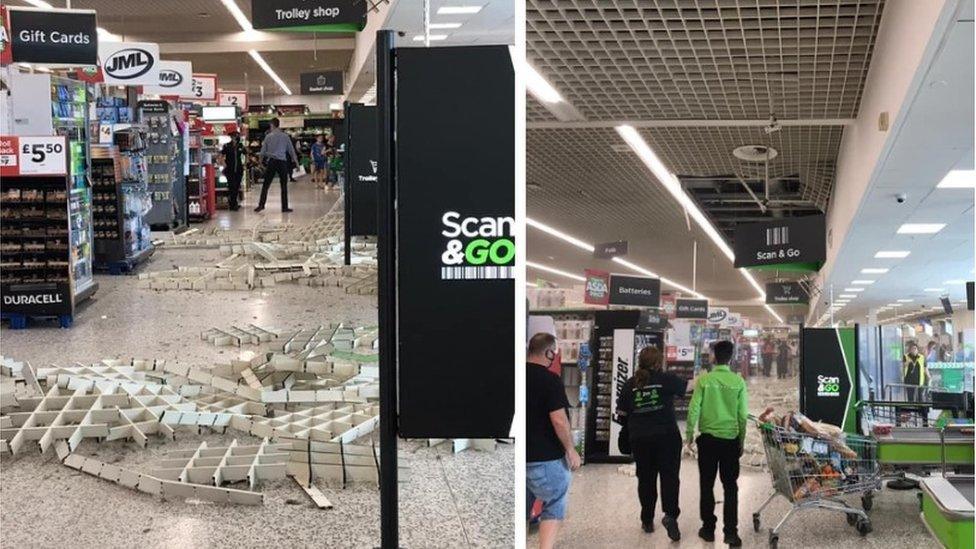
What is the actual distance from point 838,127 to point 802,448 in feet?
11.6

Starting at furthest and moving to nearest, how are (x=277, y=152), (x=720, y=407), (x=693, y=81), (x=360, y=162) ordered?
(x=277, y=152) → (x=360, y=162) → (x=693, y=81) → (x=720, y=407)

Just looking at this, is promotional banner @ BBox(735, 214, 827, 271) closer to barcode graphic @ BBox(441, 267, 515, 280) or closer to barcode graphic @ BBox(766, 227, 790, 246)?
barcode graphic @ BBox(766, 227, 790, 246)

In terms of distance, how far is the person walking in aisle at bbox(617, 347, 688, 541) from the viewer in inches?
254

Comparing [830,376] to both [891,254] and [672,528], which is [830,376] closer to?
[891,254]

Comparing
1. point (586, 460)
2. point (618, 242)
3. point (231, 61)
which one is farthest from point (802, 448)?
point (231, 61)

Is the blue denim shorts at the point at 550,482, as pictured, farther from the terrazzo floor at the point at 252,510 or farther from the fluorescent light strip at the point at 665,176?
the fluorescent light strip at the point at 665,176

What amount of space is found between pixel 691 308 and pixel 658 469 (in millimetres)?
9651

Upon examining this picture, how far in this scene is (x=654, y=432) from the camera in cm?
662

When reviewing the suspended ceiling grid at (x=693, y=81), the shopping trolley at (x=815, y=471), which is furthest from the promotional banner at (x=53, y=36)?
the shopping trolley at (x=815, y=471)

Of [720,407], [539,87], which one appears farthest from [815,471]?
[539,87]

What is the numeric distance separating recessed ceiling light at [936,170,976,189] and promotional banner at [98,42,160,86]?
428 inches

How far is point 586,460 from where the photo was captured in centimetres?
945

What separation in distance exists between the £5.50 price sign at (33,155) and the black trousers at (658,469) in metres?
5.26

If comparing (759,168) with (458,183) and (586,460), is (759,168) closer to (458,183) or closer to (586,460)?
(586,460)
